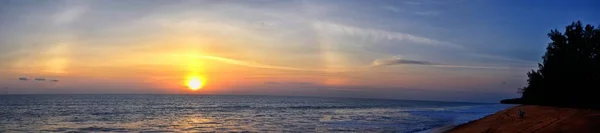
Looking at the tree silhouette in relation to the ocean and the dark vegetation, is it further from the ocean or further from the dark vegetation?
the ocean

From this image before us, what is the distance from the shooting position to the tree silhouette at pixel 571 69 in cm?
5025

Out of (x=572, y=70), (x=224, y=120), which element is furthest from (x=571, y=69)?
(x=224, y=120)

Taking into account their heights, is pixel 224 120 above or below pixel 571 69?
below

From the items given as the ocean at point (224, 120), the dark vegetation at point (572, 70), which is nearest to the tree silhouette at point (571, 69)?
the dark vegetation at point (572, 70)

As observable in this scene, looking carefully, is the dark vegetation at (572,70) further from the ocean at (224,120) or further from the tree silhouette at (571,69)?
the ocean at (224,120)

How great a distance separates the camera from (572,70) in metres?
51.0

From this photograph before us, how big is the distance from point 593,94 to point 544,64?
8235 mm

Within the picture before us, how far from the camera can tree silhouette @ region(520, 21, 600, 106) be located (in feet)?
165

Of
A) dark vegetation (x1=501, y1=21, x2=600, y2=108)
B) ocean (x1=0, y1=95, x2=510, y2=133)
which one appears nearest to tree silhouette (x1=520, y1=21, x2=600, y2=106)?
dark vegetation (x1=501, y1=21, x2=600, y2=108)

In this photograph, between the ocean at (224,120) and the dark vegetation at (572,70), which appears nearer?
the ocean at (224,120)

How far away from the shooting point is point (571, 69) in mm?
51125

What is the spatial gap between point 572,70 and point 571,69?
0.51 ft

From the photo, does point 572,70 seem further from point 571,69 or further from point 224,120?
point 224,120

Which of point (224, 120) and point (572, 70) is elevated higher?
point (572, 70)
